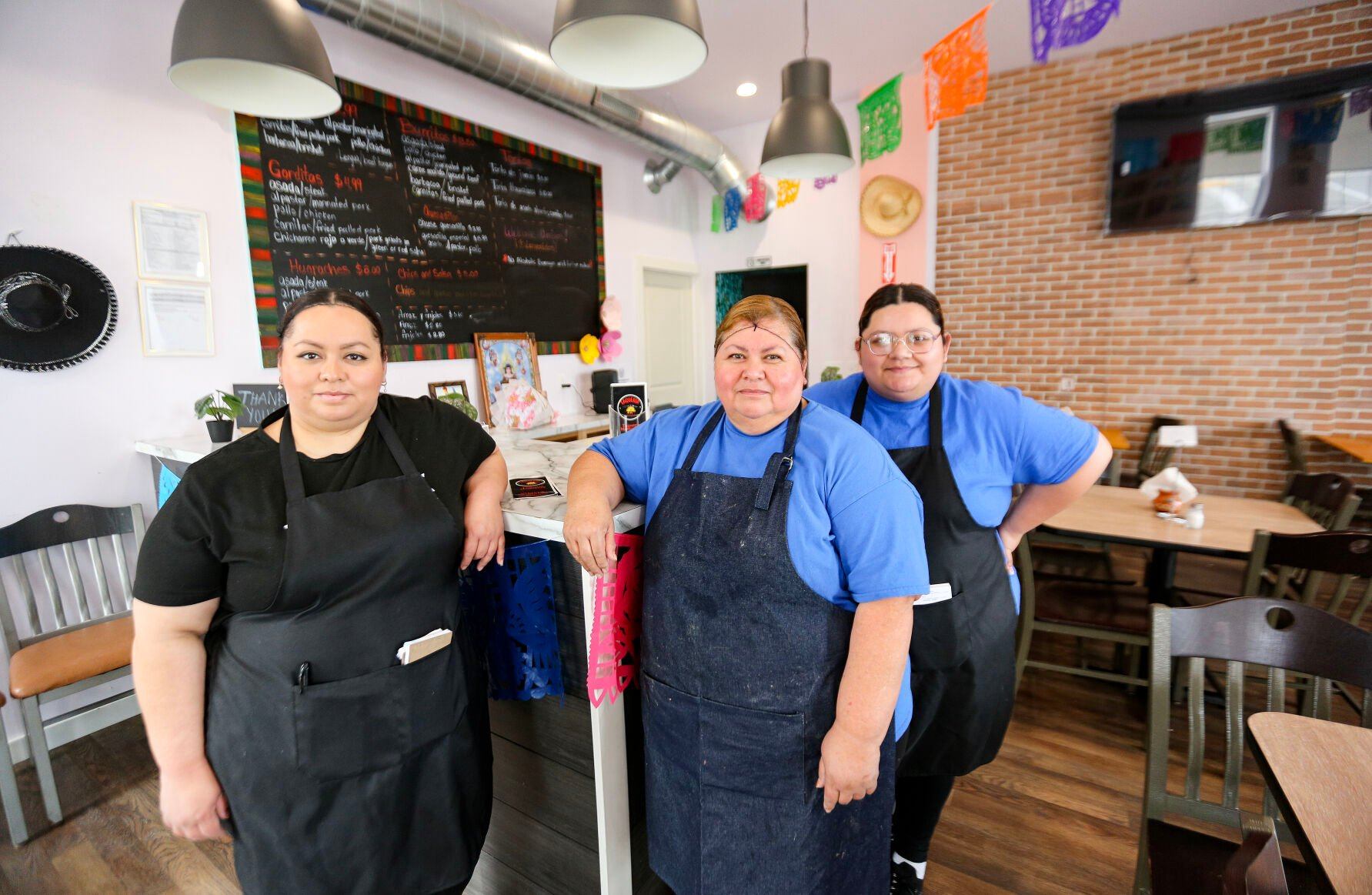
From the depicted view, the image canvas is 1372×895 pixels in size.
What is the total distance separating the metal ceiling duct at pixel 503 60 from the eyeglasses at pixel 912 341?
94.3 inches

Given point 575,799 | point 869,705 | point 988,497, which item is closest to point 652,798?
point 575,799

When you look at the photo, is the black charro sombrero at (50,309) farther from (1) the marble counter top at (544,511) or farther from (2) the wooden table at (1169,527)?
(2) the wooden table at (1169,527)

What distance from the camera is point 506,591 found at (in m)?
1.40

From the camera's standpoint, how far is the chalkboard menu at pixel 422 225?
3.02 m

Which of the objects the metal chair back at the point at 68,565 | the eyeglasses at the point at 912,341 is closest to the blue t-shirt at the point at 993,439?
the eyeglasses at the point at 912,341

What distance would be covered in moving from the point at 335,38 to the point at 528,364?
1.98 m

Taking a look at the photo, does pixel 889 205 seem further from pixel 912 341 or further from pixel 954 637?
pixel 954 637

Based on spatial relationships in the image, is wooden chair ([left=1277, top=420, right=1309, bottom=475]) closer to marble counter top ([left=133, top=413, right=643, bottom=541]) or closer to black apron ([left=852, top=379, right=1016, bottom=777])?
black apron ([left=852, top=379, right=1016, bottom=777])

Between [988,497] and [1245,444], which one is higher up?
[988,497]

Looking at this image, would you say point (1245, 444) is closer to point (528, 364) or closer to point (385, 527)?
point (528, 364)

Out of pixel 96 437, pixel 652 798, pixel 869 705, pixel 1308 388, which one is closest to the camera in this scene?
pixel 869 705

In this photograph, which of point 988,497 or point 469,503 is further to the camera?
point 988,497

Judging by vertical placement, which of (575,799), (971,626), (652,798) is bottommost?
(575,799)

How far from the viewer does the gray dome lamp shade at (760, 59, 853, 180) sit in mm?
2830
